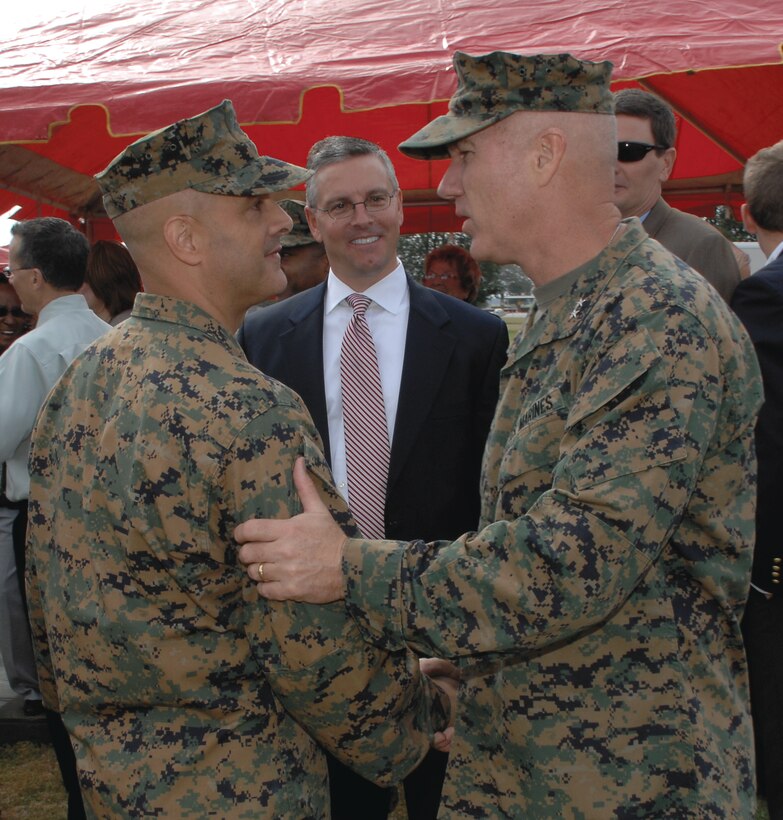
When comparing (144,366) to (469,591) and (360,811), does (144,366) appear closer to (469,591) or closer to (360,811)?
(469,591)

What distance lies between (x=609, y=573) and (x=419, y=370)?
1.67 metres

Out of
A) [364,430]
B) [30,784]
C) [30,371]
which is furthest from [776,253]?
[30,784]

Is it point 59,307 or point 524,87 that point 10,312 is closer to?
point 59,307

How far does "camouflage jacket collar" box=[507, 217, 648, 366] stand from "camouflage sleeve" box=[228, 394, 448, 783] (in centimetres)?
52

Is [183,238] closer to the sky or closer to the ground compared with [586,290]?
closer to the sky

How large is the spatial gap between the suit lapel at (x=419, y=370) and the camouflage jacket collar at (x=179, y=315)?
3.95 ft

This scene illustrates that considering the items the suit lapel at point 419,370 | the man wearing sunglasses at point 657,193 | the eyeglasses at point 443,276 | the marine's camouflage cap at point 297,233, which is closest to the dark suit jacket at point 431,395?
the suit lapel at point 419,370

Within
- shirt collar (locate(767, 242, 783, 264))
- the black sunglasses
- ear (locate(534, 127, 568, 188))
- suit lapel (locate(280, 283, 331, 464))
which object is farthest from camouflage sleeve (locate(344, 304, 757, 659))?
the black sunglasses

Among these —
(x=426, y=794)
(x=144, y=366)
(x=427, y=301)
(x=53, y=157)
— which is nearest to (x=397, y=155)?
(x=53, y=157)

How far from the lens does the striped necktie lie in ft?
10.2

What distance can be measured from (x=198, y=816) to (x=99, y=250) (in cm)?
368

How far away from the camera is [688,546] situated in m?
1.75

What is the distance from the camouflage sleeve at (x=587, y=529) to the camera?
5.15 ft

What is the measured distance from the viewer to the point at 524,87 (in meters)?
1.85
